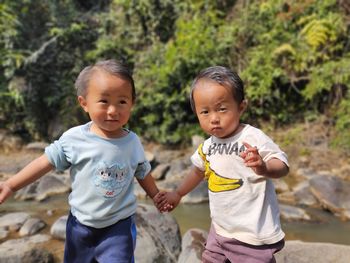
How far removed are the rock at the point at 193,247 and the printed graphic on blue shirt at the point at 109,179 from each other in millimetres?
1214

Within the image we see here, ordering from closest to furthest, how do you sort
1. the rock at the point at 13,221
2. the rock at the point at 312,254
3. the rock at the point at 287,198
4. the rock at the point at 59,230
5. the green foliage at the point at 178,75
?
the rock at the point at 312,254, the rock at the point at 59,230, the rock at the point at 13,221, the rock at the point at 287,198, the green foliage at the point at 178,75

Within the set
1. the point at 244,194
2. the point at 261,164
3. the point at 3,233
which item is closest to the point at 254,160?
the point at 261,164

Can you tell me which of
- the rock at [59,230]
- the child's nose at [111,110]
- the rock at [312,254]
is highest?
the child's nose at [111,110]

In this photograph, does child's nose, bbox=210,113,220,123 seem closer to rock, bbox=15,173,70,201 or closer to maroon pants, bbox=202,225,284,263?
maroon pants, bbox=202,225,284,263

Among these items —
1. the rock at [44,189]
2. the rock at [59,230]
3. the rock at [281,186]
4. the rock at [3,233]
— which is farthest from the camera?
the rock at [44,189]

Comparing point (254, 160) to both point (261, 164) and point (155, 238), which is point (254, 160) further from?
point (155, 238)

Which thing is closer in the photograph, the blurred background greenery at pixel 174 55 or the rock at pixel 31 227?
the rock at pixel 31 227

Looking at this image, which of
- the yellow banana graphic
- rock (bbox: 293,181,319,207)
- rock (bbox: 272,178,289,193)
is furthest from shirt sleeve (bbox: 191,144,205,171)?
rock (bbox: 272,178,289,193)

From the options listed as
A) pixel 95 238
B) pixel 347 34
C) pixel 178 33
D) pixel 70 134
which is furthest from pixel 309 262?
pixel 178 33

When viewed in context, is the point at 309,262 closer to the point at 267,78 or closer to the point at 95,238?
the point at 95,238

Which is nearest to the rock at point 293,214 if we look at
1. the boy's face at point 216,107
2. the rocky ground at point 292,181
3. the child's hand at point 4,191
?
the rocky ground at point 292,181

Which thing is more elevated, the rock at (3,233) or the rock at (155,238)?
the rock at (155,238)

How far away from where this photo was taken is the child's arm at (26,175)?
1947 mm

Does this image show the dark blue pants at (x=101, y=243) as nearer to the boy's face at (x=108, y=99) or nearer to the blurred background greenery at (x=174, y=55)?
the boy's face at (x=108, y=99)
